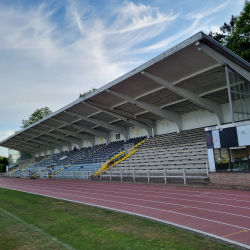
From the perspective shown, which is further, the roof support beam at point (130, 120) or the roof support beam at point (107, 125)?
the roof support beam at point (107, 125)

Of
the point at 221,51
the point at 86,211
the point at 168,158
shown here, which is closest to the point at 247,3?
the point at 221,51

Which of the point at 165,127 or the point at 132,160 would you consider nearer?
the point at 132,160

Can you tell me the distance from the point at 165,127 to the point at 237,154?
1607 cm

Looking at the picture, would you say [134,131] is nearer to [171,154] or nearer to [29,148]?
[171,154]

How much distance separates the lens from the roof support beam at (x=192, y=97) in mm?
17469

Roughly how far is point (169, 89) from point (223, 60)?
541cm

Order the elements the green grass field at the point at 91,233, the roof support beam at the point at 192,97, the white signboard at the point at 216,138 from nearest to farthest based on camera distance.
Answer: the green grass field at the point at 91,233, the white signboard at the point at 216,138, the roof support beam at the point at 192,97

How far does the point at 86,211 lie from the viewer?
→ 25.8 ft

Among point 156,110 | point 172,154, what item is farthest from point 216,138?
point 156,110

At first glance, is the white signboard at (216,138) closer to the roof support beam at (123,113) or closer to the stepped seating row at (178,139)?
the stepped seating row at (178,139)

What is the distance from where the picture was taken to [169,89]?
18953 millimetres

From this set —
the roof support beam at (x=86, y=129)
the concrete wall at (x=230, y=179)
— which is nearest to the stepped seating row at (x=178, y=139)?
the concrete wall at (x=230, y=179)

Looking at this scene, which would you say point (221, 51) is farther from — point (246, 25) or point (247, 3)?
point (247, 3)

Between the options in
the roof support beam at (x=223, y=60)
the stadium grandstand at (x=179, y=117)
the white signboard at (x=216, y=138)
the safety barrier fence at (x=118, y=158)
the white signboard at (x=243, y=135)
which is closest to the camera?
the white signboard at (x=243, y=135)
